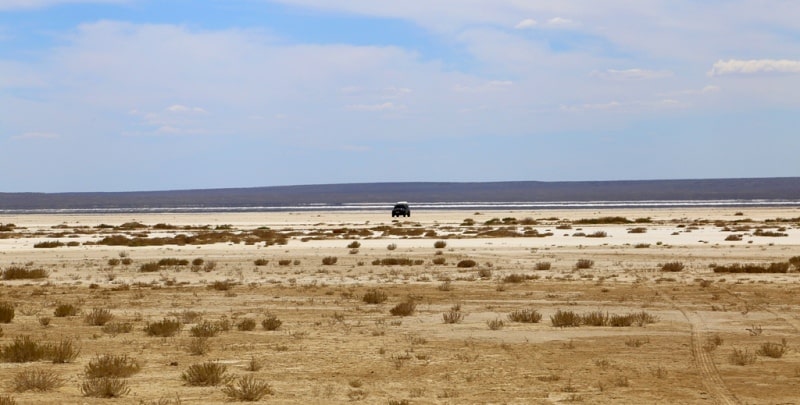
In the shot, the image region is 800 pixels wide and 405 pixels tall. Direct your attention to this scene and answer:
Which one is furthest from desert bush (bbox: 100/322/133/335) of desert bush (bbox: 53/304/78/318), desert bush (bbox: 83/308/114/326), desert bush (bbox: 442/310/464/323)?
desert bush (bbox: 442/310/464/323)

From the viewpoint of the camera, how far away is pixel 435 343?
17406mm

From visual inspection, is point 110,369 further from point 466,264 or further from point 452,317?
point 466,264

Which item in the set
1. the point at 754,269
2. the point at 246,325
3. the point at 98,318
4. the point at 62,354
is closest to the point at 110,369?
the point at 62,354

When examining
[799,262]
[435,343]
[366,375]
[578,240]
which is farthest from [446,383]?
[578,240]

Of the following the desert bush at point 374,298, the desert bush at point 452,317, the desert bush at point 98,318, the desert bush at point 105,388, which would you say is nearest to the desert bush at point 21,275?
the desert bush at point 98,318

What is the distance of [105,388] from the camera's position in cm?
1248

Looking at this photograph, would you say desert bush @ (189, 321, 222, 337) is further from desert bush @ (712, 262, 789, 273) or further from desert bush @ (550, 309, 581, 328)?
desert bush @ (712, 262, 789, 273)

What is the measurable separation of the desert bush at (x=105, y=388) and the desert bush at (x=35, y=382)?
0.41 metres

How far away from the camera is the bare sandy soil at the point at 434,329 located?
13125 millimetres

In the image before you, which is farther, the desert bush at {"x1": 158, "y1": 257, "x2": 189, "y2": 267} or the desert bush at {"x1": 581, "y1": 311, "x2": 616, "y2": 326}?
the desert bush at {"x1": 158, "y1": 257, "x2": 189, "y2": 267}

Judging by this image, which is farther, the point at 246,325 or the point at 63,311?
the point at 63,311

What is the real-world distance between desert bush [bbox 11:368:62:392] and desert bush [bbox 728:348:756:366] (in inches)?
377

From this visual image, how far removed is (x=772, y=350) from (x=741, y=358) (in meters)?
0.93

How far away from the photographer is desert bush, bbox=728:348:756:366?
14797mm
